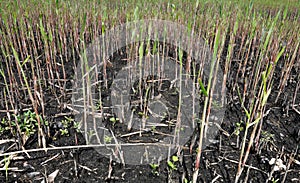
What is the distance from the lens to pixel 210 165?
118 centimetres

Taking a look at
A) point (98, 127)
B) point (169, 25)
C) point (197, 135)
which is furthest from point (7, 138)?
point (169, 25)

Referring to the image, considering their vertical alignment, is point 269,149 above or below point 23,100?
below

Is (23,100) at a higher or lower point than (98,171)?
higher

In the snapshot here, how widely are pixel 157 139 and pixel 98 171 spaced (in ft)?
1.27

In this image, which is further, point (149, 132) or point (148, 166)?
point (149, 132)

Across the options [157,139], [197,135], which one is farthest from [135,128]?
[197,135]

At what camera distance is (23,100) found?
5.42ft

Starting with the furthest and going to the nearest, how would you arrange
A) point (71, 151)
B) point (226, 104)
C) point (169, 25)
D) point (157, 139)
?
1. point (169, 25)
2. point (226, 104)
3. point (157, 139)
4. point (71, 151)

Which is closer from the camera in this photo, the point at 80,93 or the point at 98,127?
the point at 98,127

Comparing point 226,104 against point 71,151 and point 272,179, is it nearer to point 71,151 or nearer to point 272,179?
point 272,179

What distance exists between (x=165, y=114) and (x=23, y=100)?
39.5 inches

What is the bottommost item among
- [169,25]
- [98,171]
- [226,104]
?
[98,171]

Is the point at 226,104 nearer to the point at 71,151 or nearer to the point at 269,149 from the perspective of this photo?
the point at 269,149

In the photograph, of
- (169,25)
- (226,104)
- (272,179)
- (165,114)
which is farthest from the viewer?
(169,25)
